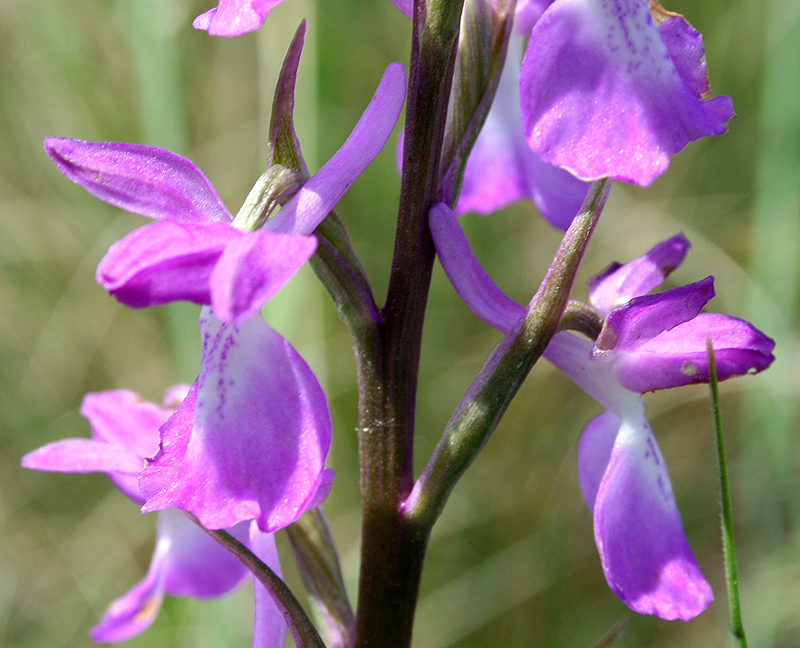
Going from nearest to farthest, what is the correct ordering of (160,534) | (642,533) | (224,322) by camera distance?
(224,322)
(642,533)
(160,534)

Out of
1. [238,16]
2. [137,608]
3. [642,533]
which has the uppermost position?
[238,16]

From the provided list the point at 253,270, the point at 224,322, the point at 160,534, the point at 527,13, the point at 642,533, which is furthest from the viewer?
the point at 160,534

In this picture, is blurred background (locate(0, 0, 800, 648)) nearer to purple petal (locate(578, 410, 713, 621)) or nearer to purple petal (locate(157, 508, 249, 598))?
purple petal (locate(157, 508, 249, 598))

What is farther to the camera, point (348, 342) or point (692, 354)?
point (348, 342)

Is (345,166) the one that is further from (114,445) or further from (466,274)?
(114,445)

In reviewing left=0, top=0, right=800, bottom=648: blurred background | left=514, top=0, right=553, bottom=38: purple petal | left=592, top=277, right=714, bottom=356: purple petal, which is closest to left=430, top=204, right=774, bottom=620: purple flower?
left=592, top=277, right=714, bottom=356: purple petal

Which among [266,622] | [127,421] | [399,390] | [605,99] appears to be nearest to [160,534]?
[127,421]

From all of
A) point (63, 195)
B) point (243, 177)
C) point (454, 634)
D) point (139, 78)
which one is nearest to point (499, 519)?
point (454, 634)
